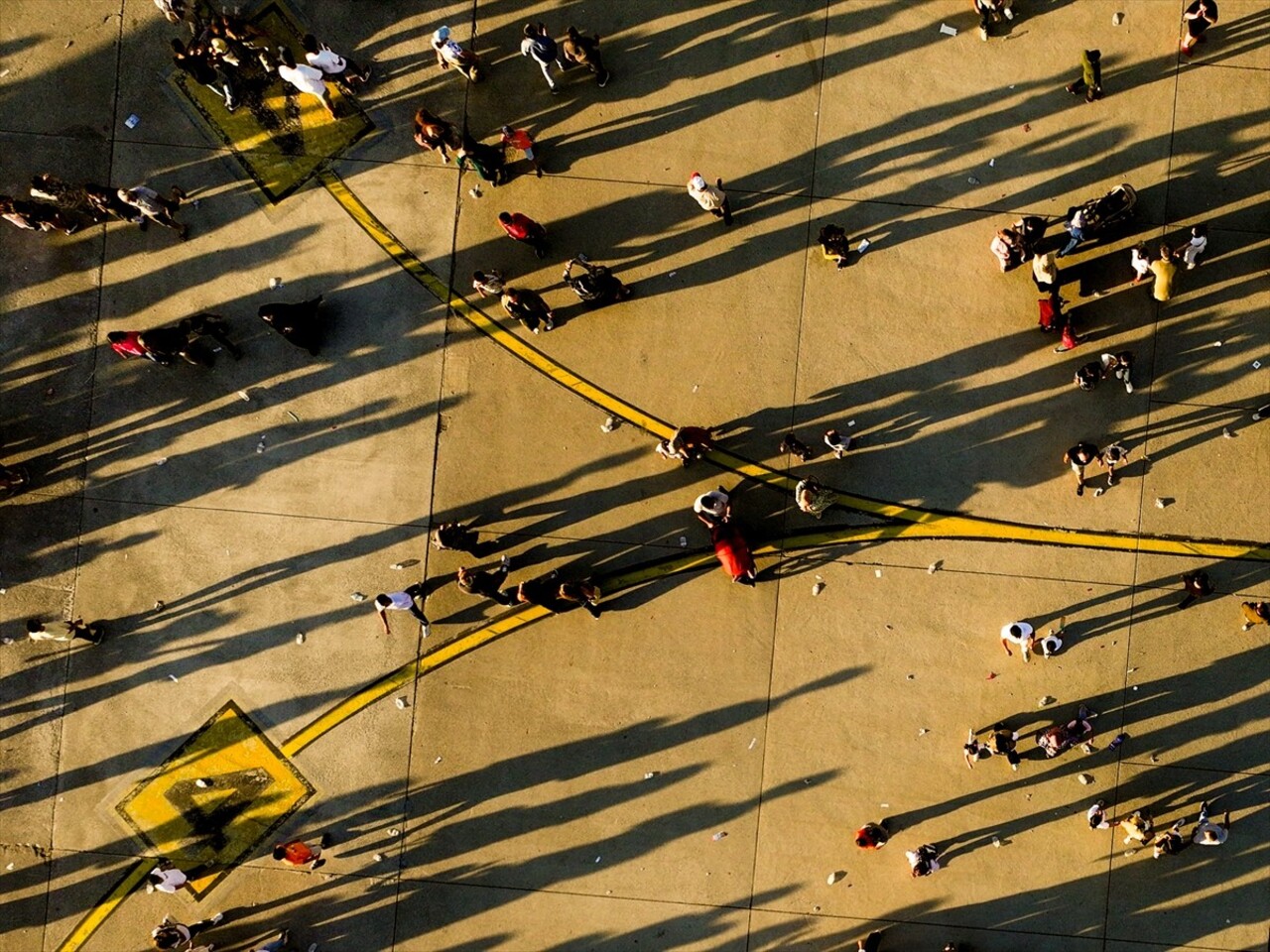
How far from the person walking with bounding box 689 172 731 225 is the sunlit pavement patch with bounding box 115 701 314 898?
9.29m

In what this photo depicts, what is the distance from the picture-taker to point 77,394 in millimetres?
11211

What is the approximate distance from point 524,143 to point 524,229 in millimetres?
1526

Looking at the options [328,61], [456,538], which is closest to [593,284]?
[456,538]

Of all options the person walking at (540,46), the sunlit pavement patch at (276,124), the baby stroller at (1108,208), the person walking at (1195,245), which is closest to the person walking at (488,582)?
the sunlit pavement patch at (276,124)

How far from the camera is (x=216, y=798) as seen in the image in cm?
1120

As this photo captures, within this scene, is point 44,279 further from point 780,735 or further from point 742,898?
point 742,898

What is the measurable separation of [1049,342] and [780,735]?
21.0 feet

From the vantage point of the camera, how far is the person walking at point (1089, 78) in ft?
33.9

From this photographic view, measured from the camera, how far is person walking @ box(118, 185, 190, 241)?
10477 millimetres

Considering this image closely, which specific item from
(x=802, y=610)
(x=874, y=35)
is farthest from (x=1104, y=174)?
(x=802, y=610)

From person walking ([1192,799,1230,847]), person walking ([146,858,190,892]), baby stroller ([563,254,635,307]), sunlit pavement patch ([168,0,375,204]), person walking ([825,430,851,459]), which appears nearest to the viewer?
baby stroller ([563,254,635,307])

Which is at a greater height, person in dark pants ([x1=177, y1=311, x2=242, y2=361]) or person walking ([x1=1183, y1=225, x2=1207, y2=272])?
person walking ([x1=1183, y1=225, x2=1207, y2=272])

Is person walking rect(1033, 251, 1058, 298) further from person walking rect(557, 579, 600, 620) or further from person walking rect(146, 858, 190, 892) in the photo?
person walking rect(146, 858, 190, 892)

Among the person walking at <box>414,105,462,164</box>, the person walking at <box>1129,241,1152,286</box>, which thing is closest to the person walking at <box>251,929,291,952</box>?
the person walking at <box>414,105,462,164</box>
